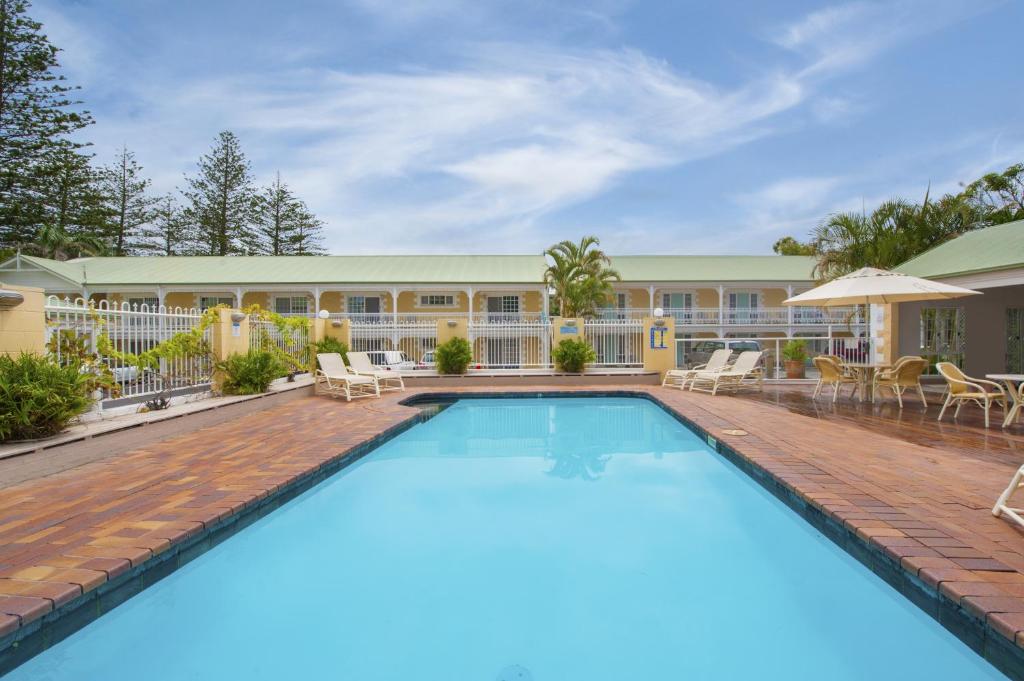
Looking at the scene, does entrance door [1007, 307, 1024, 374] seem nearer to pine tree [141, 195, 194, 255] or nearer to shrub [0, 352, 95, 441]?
shrub [0, 352, 95, 441]

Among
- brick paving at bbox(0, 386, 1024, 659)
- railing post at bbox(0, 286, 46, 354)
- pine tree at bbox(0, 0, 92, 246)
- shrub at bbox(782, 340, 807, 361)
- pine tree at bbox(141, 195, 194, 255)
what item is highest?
pine tree at bbox(0, 0, 92, 246)

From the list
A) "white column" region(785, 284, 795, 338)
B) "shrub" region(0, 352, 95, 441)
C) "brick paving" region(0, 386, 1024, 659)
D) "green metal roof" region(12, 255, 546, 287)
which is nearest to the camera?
"brick paving" region(0, 386, 1024, 659)

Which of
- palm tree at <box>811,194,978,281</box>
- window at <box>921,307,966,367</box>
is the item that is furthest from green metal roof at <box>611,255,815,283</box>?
window at <box>921,307,966,367</box>

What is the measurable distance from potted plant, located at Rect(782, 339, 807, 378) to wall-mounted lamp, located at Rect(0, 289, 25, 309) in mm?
15554

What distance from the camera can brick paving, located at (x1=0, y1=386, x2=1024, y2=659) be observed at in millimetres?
3010

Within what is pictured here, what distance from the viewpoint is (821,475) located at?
5105 mm

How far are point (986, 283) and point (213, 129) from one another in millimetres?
42596

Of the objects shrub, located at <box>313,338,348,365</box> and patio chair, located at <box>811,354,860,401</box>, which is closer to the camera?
patio chair, located at <box>811,354,860,401</box>

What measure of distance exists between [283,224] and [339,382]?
107 feet

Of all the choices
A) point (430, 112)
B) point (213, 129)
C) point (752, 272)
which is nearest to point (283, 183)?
point (213, 129)

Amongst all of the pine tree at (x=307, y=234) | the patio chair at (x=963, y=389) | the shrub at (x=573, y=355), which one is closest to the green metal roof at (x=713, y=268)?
the shrub at (x=573, y=355)

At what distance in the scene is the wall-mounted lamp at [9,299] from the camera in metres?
5.98

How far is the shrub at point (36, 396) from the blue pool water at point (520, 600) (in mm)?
3110

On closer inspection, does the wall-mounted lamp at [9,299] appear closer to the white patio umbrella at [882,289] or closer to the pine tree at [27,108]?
the white patio umbrella at [882,289]
